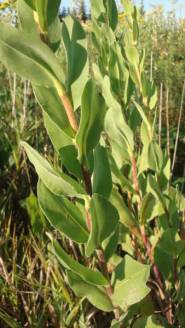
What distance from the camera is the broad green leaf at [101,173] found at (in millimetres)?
684

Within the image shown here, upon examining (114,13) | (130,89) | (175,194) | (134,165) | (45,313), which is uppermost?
(114,13)

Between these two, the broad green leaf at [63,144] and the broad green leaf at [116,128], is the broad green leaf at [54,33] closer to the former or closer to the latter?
the broad green leaf at [63,144]

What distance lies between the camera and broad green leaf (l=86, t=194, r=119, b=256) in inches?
26.5

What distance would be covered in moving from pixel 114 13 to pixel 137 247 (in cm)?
48

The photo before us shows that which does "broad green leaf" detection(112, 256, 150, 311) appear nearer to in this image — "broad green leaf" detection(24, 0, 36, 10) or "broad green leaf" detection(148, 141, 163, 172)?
"broad green leaf" detection(148, 141, 163, 172)

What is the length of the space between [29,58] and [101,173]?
0.62 feet

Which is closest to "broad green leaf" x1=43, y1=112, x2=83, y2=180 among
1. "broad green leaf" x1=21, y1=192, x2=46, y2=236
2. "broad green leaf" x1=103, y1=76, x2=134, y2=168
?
"broad green leaf" x1=103, y1=76, x2=134, y2=168

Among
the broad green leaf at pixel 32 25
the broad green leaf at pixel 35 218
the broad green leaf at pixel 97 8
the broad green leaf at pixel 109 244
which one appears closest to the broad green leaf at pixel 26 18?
the broad green leaf at pixel 32 25

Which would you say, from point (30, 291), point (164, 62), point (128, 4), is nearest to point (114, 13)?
point (128, 4)

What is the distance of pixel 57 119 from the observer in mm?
646

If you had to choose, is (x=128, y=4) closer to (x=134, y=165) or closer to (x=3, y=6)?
(x=134, y=165)

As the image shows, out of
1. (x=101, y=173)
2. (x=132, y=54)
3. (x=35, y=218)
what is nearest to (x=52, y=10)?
(x=101, y=173)

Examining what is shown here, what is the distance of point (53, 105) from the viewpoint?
644 millimetres

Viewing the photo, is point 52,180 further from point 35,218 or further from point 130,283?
point 35,218
